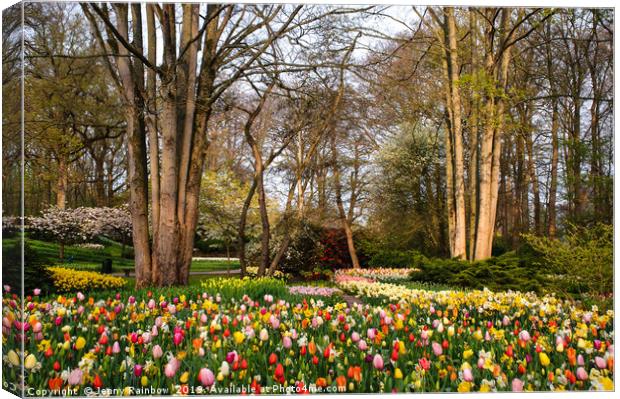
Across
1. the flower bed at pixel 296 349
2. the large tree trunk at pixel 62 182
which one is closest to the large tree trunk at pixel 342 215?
the flower bed at pixel 296 349

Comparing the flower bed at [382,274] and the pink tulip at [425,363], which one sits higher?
the flower bed at [382,274]

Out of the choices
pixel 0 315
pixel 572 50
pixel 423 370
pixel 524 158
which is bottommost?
pixel 423 370

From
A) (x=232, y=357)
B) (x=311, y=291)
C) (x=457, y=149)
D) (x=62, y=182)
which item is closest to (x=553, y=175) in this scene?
(x=457, y=149)

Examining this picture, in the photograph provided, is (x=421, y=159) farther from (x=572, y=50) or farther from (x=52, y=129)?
(x=52, y=129)

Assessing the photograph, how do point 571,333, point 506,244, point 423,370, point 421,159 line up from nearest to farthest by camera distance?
point 423,370 → point 571,333 → point 506,244 → point 421,159

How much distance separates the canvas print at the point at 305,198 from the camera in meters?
3.30

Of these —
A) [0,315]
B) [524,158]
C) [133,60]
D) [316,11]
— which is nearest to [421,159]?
[524,158]

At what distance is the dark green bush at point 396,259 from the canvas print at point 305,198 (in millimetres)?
27

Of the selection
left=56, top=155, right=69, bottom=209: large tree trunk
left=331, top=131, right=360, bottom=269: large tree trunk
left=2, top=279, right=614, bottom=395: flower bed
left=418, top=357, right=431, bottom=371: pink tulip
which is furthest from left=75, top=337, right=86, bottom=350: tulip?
left=331, top=131, right=360, bottom=269: large tree trunk

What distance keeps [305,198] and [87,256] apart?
2651mm

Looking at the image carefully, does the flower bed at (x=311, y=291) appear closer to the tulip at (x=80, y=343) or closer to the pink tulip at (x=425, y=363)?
the pink tulip at (x=425, y=363)

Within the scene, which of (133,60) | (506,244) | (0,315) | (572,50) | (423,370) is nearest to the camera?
(423,370)

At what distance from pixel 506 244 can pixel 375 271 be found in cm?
161

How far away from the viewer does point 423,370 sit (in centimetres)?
297
